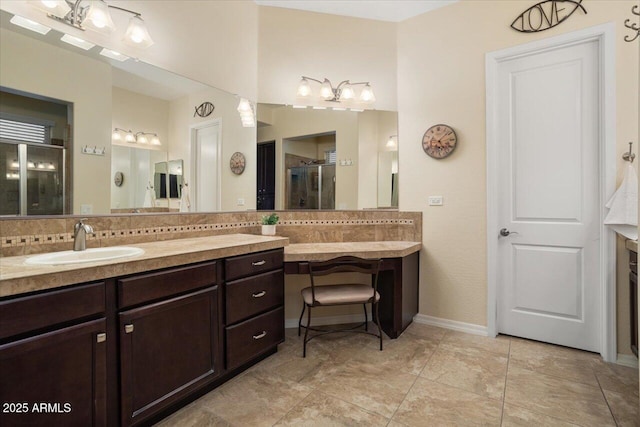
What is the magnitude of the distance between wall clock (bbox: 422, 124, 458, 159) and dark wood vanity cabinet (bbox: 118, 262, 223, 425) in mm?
2163

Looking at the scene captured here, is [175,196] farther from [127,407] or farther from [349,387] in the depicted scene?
[349,387]

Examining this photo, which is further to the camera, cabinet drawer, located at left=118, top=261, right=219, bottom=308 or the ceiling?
Answer: the ceiling

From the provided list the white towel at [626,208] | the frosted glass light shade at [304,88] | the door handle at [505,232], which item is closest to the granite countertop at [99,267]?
the frosted glass light shade at [304,88]

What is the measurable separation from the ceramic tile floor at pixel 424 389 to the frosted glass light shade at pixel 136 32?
2289mm

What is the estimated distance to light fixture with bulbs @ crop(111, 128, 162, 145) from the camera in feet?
6.51

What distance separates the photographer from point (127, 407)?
4.62 ft

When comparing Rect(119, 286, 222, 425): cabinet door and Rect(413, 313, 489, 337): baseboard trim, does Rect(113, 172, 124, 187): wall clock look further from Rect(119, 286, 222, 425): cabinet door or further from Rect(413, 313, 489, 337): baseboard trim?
Rect(413, 313, 489, 337): baseboard trim

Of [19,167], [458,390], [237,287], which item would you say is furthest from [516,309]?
[19,167]

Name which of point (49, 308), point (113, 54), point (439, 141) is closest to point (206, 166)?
point (113, 54)

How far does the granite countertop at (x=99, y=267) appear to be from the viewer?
110 centimetres

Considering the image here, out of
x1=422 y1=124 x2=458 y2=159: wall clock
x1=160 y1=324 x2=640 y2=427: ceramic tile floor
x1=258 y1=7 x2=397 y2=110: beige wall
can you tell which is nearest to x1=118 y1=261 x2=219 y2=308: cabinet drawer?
x1=160 y1=324 x2=640 y2=427: ceramic tile floor

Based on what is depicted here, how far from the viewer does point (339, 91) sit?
9.73ft

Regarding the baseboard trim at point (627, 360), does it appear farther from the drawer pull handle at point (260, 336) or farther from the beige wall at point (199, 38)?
the beige wall at point (199, 38)

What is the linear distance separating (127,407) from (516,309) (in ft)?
9.31
